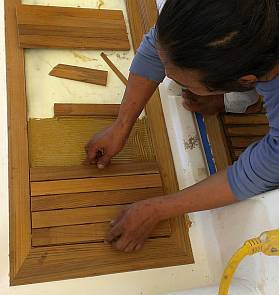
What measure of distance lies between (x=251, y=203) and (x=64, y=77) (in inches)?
27.1

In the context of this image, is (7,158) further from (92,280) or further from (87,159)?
(92,280)

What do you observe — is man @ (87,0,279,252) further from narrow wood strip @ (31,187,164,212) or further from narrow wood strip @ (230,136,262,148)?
narrow wood strip @ (230,136,262,148)

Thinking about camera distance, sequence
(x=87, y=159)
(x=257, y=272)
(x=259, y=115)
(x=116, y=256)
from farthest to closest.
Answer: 1. (x=259, y=115)
2. (x=87, y=159)
3. (x=116, y=256)
4. (x=257, y=272)

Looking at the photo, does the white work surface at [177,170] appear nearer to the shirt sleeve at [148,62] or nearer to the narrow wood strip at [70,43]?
the narrow wood strip at [70,43]

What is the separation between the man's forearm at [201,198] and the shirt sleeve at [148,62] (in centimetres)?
31

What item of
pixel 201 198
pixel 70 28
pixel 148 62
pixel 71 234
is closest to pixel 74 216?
pixel 71 234

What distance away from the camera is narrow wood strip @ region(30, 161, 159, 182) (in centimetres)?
111

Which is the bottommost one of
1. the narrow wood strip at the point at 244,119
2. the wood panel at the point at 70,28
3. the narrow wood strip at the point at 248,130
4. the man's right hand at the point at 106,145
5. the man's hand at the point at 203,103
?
the man's right hand at the point at 106,145

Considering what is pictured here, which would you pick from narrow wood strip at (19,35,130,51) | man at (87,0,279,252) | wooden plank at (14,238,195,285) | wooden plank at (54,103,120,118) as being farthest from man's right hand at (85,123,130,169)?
narrow wood strip at (19,35,130,51)

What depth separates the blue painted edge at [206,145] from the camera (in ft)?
4.00

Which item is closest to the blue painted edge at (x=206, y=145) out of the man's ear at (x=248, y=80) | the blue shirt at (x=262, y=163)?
the blue shirt at (x=262, y=163)

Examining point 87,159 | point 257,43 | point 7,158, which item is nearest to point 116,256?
point 87,159

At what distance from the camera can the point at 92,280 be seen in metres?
1.01

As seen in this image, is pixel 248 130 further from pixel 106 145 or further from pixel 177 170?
pixel 106 145
